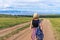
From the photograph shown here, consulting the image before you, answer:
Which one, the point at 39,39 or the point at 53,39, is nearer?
the point at 39,39

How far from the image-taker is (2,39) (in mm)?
16359

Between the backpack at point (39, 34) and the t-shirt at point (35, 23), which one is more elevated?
the t-shirt at point (35, 23)

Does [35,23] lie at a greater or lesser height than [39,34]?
greater

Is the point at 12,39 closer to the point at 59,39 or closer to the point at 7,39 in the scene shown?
the point at 7,39

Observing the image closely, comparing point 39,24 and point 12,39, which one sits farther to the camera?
point 12,39

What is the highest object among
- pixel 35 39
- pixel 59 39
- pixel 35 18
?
pixel 35 18

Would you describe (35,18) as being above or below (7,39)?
above

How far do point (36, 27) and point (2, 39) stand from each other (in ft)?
22.1

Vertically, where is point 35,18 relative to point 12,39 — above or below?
above

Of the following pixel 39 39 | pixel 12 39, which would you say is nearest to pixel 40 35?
pixel 39 39

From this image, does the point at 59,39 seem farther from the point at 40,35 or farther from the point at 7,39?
the point at 40,35

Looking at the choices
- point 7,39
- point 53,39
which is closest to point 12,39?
point 7,39

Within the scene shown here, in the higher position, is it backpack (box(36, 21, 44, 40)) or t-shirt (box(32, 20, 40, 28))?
t-shirt (box(32, 20, 40, 28))

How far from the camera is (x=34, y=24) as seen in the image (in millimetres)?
10039
